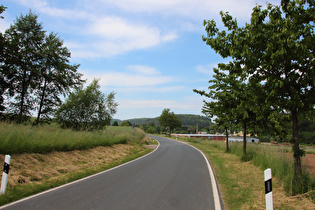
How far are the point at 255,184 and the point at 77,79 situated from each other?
19.9m

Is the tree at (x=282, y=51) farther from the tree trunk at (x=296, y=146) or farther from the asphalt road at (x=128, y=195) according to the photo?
the asphalt road at (x=128, y=195)

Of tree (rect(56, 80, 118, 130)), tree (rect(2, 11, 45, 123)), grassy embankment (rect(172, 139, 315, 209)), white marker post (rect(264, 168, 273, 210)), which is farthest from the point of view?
tree (rect(56, 80, 118, 130))

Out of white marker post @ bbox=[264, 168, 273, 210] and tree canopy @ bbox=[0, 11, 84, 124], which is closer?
white marker post @ bbox=[264, 168, 273, 210]

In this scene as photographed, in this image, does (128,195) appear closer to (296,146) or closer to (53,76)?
(296,146)

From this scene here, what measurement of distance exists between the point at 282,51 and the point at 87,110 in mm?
22767

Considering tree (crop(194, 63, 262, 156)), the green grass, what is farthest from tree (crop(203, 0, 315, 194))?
the green grass

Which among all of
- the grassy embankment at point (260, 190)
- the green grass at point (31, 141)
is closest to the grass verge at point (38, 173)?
the green grass at point (31, 141)

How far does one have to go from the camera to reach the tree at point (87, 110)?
75.2 feet

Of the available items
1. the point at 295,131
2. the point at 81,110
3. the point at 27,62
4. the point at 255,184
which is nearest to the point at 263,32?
the point at 295,131

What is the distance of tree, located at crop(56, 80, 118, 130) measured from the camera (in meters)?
22.9

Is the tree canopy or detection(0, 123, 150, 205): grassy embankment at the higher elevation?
the tree canopy

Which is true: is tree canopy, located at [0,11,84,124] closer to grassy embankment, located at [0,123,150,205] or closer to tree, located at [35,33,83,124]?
tree, located at [35,33,83,124]

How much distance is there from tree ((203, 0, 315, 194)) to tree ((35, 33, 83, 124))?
17032 mm

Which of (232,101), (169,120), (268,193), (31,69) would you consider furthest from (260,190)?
(169,120)
